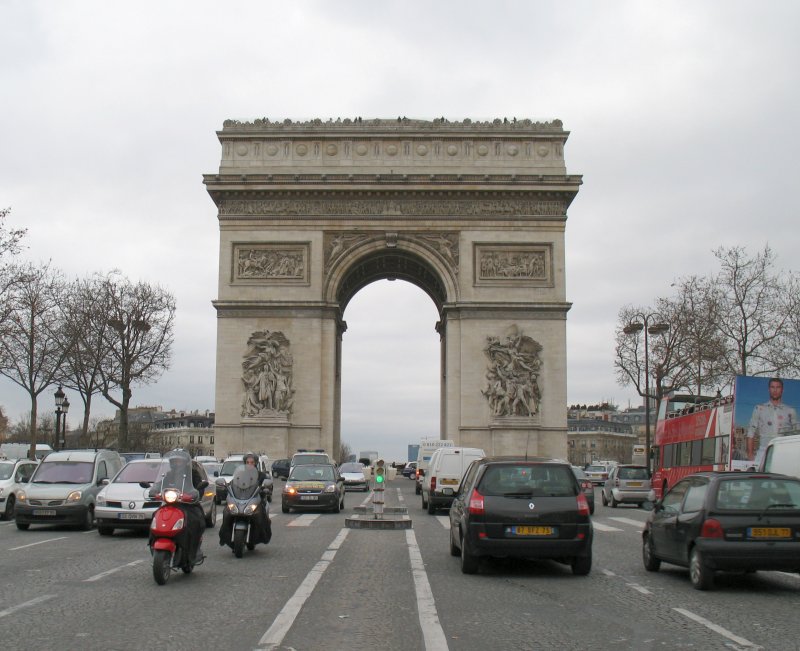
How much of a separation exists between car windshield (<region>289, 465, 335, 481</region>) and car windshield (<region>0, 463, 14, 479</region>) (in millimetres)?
7317

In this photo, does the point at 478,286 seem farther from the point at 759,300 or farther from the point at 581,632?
the point at 581,632

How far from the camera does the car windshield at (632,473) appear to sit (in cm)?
3381

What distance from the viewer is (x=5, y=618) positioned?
8852 millimetres

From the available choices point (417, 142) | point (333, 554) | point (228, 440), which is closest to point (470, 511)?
point (333, 554)

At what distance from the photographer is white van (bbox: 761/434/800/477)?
16234 millimetres

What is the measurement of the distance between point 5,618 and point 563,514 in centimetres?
652

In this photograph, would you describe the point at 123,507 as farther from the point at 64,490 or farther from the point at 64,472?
the point at 64,472

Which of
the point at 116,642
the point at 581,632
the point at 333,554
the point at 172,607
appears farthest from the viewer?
the point at 333,554

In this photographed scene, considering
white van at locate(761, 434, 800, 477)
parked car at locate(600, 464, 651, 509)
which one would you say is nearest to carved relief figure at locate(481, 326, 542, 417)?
parked car at locate(600, 464, 651, 509)

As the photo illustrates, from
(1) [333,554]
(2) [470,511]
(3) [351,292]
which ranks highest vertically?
(3) [351,292]

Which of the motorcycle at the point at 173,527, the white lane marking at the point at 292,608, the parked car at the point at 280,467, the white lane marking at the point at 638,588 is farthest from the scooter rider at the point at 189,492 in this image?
the parked car at the point at 280,467

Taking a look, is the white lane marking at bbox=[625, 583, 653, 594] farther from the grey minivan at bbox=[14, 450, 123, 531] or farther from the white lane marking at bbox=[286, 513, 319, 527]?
the grey minivan at bbox=[14, 450, 123, 531]

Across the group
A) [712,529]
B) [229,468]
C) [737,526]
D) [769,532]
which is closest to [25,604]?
[712,529]

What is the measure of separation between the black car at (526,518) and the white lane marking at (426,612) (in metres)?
0.78
